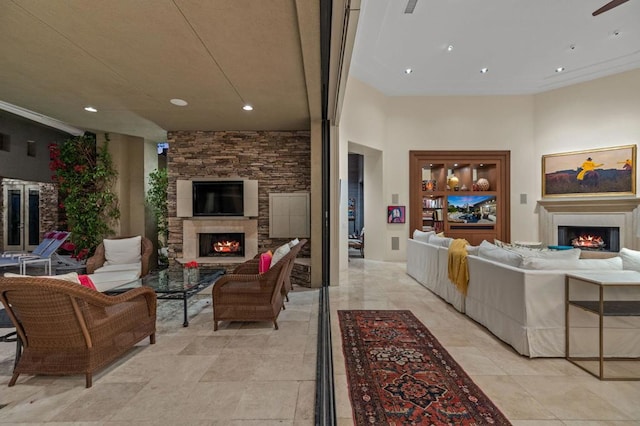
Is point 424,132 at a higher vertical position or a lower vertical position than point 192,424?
higher

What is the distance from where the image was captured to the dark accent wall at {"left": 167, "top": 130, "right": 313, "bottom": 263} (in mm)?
5773

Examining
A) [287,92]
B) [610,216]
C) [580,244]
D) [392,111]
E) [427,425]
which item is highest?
[392,111]

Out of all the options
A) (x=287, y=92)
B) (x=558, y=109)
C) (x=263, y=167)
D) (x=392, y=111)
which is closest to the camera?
(x=287, y=92)

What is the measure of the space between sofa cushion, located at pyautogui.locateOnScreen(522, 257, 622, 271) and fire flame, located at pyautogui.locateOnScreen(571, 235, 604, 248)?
17.7 feet

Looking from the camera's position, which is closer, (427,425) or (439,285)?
(427,425)

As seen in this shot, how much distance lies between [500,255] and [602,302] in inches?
38.6

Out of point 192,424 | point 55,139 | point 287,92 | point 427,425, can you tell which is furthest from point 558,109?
point 55,139

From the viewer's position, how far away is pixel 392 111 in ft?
25.8

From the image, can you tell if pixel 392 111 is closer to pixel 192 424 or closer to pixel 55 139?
pixel 192 424

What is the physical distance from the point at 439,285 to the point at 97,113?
609 cm

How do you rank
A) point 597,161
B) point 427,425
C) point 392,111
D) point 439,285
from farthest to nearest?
point 392,111 → point 597,161 → point 439,285 → point 427,425

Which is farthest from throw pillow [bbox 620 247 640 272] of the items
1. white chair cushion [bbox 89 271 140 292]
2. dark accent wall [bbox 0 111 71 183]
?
dark accent wall [bbox 0 111 71 183]

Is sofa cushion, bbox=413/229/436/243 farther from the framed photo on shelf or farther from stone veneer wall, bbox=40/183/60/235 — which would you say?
stone veneer wall, bbox=40/183/60/235

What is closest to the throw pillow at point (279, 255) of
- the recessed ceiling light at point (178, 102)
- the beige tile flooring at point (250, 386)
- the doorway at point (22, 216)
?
the beige tile flooring at point (250, 386)
